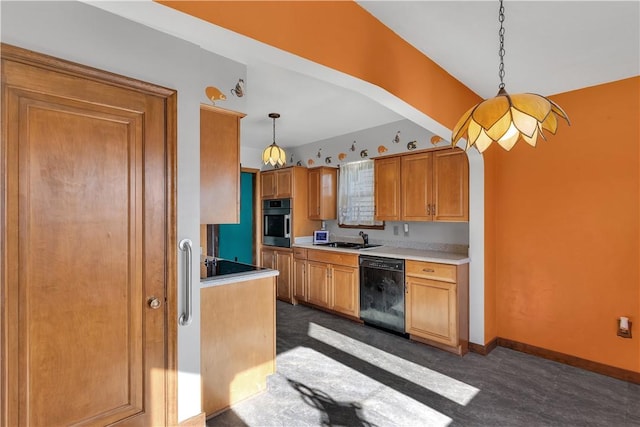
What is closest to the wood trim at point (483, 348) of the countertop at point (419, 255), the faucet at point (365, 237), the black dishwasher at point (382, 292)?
the black dishwasher at point (382, 292)

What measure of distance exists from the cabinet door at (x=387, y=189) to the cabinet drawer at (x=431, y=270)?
0.71 metres

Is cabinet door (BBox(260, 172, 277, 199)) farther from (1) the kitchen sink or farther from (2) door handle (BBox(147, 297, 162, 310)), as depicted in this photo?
(2) door handle (BBox(147, 297, 162, 310))

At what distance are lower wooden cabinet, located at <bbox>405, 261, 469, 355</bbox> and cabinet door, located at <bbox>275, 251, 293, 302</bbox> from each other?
2.05m

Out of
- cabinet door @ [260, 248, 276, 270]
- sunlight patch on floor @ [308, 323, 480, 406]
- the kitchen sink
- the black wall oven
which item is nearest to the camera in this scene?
sunlight patch on floor @ [308, 323, 480, 406]

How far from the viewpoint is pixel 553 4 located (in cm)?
181

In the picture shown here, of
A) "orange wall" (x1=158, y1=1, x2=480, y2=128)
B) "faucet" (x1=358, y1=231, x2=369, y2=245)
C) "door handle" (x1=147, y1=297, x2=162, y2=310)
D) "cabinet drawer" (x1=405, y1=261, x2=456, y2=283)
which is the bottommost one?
"cabinet drawer" (x1=405, y1=261, x2=456, y2=283)

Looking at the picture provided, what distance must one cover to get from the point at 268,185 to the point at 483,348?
3828mm

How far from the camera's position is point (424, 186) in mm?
3758

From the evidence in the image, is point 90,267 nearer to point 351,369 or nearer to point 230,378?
point 230,378

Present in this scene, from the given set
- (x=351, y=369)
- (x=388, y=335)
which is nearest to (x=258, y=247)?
(x=388, y=335)

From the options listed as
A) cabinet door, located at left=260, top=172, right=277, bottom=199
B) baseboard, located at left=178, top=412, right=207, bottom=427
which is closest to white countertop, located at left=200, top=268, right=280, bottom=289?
baseboard, located at left=178, top=412, right=207, bottom=427

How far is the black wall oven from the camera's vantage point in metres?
5.16

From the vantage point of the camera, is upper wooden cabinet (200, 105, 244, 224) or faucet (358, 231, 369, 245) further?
faucet (358, 231, 369, 245)

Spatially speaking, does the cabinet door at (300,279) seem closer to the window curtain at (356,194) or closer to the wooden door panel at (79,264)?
the window curtain at (356,194)
